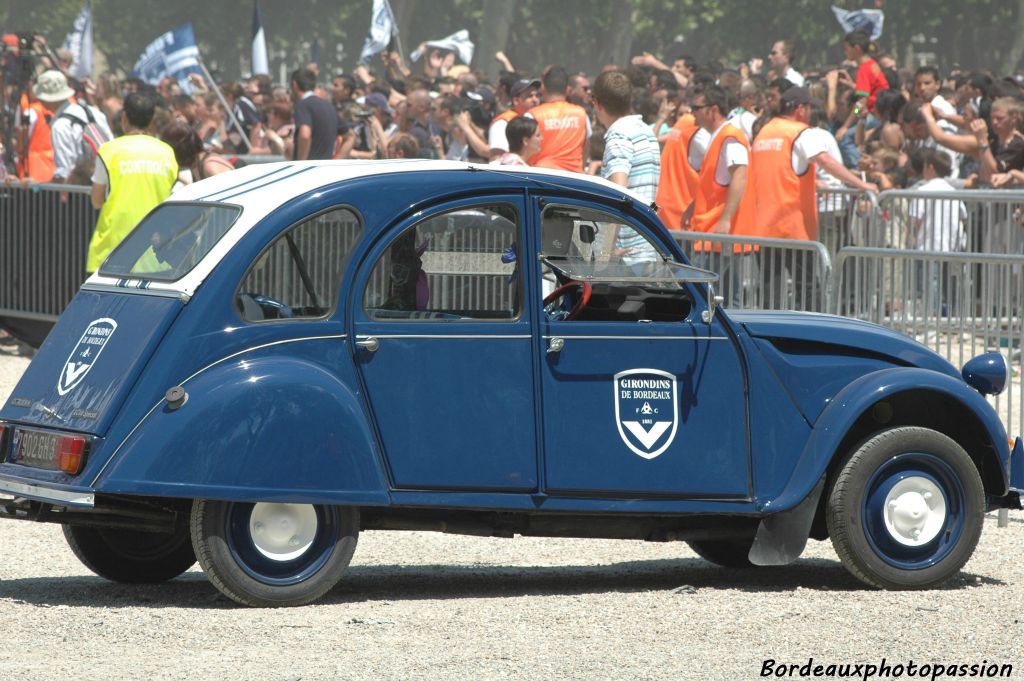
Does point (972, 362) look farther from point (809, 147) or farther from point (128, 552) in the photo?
point (809, 147)

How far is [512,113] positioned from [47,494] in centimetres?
904

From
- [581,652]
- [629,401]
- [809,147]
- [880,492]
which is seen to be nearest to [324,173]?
[629,401]

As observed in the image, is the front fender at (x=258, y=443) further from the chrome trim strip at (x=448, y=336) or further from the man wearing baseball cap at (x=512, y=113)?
the man wearing baseball cap at (x=512, y=113)

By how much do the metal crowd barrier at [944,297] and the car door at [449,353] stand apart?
371 centimetres

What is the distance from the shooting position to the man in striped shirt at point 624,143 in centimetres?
1109

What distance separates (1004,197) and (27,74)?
926cm

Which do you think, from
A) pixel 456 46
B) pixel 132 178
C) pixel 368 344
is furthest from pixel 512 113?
pixel 456 46

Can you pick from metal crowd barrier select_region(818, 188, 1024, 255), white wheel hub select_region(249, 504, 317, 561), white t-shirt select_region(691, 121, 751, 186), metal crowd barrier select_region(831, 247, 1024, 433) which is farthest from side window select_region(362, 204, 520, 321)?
metal crowd barrier select_region(818, 188, 1024, 255)

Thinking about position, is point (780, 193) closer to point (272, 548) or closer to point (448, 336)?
point (448, 336)

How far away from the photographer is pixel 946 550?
24.0ft

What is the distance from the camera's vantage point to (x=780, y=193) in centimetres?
1269

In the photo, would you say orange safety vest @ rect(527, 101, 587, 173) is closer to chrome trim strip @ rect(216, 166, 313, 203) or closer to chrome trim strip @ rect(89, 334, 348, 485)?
chrome trim strip @ rect(216, 166, 313, 203)

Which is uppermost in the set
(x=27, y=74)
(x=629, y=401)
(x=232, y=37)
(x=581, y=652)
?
(x=232, y=37)

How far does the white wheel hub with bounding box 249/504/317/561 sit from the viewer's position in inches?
258
